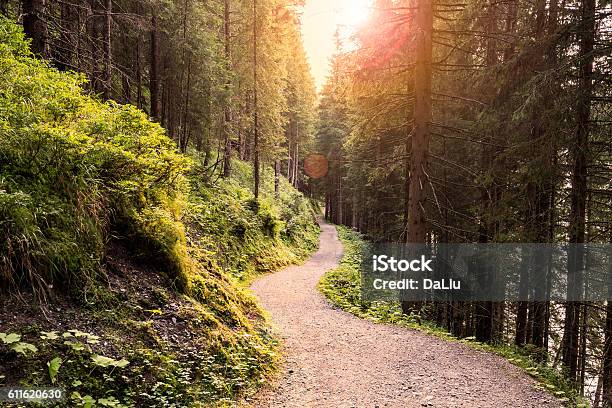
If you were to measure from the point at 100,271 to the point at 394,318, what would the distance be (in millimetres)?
8534

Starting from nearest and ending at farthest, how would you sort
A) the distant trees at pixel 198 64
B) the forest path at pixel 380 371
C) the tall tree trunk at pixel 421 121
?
1. the forest path at pixel 380 371
2. the tall tree trunk at pixel 421 121
3. the distant trees at pixel 198 64

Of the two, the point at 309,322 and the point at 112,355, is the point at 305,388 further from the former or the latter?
the point at 309,322

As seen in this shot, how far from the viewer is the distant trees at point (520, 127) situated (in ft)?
27.7

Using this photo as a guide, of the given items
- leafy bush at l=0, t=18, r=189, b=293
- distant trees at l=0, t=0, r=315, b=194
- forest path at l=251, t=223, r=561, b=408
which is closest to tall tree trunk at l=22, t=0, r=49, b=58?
leafy bush at l=0, t=18, r=189, b=293

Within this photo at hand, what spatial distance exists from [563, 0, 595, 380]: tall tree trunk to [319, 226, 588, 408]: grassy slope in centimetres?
133

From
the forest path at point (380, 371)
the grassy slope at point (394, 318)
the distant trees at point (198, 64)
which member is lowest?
the grassy slope at point (394, 318)

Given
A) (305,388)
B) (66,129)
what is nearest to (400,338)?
(305,388)

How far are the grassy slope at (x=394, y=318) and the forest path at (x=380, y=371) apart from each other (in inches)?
14.3

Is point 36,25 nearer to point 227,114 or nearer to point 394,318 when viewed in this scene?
point 394,318

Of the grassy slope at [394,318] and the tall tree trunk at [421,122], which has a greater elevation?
the tall tree trunk at [421,122]

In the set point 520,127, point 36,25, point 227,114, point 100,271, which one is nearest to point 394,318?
point 520,127

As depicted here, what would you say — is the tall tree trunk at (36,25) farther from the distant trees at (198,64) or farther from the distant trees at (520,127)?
the distant trees at (520,127)

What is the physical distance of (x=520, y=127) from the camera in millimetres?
10391

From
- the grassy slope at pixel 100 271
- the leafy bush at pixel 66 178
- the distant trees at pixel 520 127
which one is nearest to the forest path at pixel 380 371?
the grassy slope at pixel 100 271
